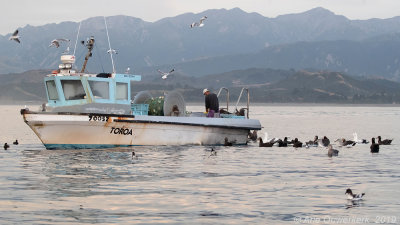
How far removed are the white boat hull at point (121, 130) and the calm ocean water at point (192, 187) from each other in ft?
2.74

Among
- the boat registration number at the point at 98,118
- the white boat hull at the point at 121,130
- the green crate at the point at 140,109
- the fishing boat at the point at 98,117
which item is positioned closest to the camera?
the white boat hull at the point at 121,130

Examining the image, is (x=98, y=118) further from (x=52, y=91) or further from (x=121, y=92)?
(x=52, y=91)

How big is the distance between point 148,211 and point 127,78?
2111 cm

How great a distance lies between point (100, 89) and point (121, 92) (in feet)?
4.51

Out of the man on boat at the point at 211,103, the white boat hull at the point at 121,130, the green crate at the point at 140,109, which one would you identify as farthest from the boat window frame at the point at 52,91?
the man on boat at the point at 211,103

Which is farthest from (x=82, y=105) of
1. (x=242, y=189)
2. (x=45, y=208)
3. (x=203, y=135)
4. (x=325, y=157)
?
(x=45, y=208)

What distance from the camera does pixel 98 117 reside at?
3956cm

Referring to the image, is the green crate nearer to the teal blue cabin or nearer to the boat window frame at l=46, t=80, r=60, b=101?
the teal blue cabin

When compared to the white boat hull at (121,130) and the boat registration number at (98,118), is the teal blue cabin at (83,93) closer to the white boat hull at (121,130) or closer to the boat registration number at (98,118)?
the boat registration number at (98,118)

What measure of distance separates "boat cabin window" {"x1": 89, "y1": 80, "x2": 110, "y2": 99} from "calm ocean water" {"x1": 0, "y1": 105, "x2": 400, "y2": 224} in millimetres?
2977

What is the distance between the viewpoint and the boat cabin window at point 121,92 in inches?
1622

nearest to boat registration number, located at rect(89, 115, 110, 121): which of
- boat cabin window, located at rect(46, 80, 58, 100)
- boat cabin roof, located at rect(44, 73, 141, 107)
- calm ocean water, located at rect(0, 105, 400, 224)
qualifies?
boat cabin roof, located at rect(44, 73, 141, 107)

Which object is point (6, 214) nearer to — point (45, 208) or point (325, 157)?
point (45, 208)

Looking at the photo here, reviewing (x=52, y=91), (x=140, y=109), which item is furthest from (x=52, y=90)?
(x=140, y=109)
